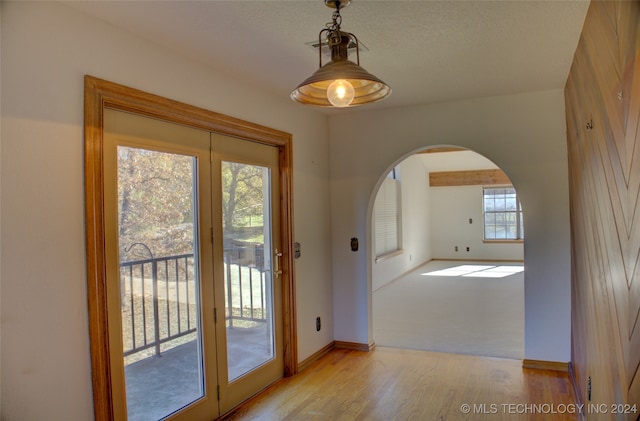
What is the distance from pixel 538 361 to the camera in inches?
139

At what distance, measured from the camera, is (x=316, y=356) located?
3.93 meters

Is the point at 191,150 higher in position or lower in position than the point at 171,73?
lower

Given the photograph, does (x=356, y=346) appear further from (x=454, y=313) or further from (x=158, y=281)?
(x=158, y=281)

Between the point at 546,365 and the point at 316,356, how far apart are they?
6.26ft

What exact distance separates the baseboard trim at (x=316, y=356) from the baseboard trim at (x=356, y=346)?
62 millimetres

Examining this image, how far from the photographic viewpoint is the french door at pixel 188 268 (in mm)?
2232

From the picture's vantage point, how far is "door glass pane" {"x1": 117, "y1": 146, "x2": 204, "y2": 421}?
7.47 feet

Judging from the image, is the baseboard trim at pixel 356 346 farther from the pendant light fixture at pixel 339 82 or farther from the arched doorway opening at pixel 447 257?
the pendant light fixture at pixel 339 82

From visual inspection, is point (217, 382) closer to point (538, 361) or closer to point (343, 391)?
point (343, 391)

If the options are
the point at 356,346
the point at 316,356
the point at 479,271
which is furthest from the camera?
the point at 479,271

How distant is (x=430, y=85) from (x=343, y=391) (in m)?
2.39

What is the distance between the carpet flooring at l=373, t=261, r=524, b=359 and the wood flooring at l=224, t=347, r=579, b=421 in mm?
422

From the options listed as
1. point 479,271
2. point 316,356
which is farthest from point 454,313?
point 479,271

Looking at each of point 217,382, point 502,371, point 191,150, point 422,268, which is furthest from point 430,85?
point 422,268
